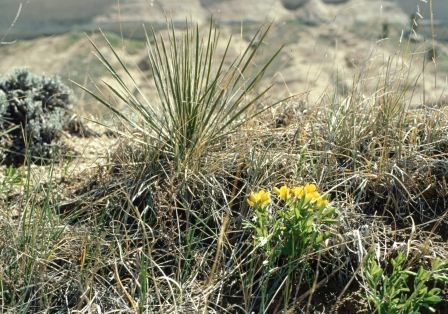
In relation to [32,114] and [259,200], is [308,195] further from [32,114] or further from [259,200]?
[32,114]

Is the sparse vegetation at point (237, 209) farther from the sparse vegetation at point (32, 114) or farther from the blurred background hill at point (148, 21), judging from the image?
the blurred background hill at point (148, 21)

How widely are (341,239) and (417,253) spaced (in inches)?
12.3

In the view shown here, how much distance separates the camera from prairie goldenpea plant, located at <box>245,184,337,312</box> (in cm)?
308

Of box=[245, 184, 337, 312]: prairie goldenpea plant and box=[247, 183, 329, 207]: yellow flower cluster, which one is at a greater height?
box=[247, 183, 329, 207]: yellow flower cluster

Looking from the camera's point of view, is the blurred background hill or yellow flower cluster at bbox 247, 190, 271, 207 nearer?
yellow flower cluster at bbox 247, 190, 271, 207

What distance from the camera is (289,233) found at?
10.2 ft

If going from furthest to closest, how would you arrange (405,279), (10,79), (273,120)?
(10,79)
(273,120)
(405,279)

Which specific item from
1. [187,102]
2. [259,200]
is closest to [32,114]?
[187,102]

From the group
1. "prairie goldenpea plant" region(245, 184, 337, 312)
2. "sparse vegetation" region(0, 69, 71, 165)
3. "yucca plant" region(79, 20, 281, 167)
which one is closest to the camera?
"prairie goldenpea plant" region(245, 184, 337, 312)

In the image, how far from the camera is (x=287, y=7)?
2291 cm

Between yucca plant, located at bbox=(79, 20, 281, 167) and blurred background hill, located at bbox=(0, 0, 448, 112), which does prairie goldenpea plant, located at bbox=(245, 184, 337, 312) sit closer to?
yucca plant, located at bbox=(79, 20, 281, 167)

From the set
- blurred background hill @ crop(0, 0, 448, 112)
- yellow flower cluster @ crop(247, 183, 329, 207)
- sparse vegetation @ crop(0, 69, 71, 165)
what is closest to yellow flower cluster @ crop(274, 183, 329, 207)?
yellow flower cluster @ crop(247, 183, 329, 207)

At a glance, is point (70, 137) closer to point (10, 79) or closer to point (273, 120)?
point (10, 79)

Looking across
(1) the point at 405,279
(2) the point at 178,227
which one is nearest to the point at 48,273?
(2) the point at 178,227
